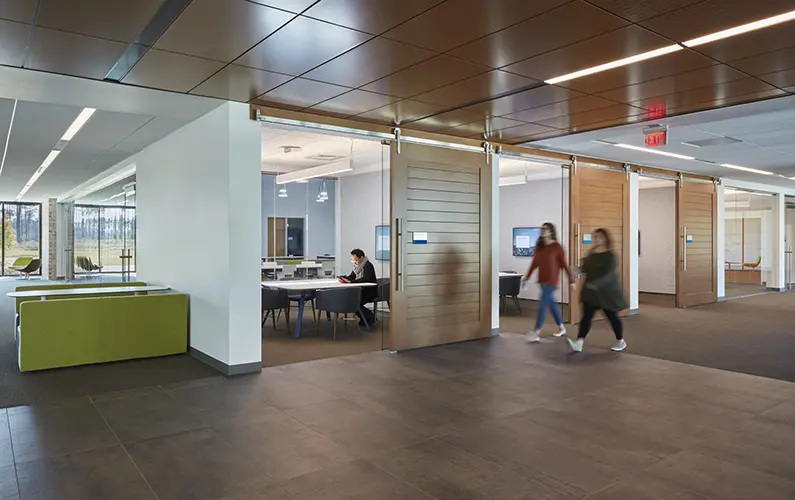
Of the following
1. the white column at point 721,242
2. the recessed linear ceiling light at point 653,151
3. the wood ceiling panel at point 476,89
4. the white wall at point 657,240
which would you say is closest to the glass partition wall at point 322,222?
the wood ceiling panel at point 476,89

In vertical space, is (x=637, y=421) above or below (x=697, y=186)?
below

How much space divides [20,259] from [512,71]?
20.5m

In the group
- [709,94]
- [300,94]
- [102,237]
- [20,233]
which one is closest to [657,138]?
[709,94]

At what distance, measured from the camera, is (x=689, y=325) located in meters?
8.84

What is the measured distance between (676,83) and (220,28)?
3838 mm

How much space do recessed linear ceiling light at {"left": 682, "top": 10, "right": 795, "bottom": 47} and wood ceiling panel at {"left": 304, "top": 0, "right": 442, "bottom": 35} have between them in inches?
77.2

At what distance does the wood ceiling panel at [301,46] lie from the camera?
3615 millimetres

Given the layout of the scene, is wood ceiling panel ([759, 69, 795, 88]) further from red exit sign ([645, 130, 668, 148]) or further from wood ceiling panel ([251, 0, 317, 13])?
wood ceiling panel ([251, 0, 317, 13])

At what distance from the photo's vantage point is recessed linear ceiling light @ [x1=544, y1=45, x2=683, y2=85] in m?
4.02

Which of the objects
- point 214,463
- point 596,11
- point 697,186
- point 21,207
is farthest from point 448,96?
point 21,207

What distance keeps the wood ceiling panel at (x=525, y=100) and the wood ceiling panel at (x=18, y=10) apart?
3783 mm

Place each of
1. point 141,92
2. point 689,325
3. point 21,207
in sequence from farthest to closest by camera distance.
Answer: point 21,207
point 689,325
point 141,92

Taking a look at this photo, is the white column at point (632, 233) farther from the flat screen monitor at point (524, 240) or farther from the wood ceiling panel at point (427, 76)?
the wood ceiling panel at point (427, 76)

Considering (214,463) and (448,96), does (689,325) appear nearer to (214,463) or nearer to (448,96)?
(448,96)
